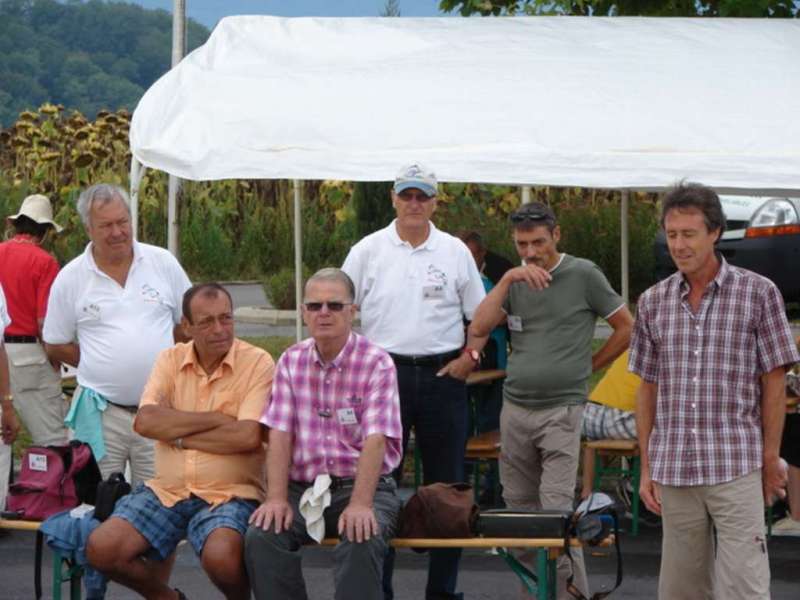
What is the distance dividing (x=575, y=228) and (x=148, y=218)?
5499 millimetres

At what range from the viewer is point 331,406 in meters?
6.48

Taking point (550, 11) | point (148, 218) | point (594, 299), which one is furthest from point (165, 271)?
point (148, 218)

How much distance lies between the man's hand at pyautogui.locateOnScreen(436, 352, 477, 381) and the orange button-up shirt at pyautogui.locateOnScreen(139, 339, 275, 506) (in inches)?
43.8

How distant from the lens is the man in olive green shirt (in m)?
7.21

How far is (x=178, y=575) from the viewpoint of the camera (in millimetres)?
8273

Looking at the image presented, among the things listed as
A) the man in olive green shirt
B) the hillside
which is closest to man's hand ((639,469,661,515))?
the man in olive green shirt

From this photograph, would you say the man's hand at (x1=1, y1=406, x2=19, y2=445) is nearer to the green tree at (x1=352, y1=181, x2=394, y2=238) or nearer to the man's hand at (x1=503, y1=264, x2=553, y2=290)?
the man's hand at (x1=503, y1=264, x2=553, y2=290)

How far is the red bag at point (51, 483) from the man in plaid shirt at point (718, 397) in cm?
247

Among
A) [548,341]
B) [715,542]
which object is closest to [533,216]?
[548,341]

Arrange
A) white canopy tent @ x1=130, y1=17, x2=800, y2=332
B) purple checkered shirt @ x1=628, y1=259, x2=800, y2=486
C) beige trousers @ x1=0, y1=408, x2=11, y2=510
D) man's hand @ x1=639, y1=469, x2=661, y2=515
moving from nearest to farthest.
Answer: purple checkered shirt @ x1=628, y1=259, x2=800, y2=486
man's hand @ x1=639, y1=469, x2=661, y2=515
beige trousers @ x1=0, y1=408, x2=11, y2=510
white canopy tent @ x1=130, y1=17, x2=800, y2=332

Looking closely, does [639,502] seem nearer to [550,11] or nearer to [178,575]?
[178,575]

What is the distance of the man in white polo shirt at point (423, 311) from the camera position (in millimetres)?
7645

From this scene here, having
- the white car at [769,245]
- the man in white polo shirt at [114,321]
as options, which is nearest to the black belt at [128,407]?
the man in white polo shirt at [114,321]

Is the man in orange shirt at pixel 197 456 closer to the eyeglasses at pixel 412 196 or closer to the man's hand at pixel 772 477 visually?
the eyeglasses at pixel 412 196
